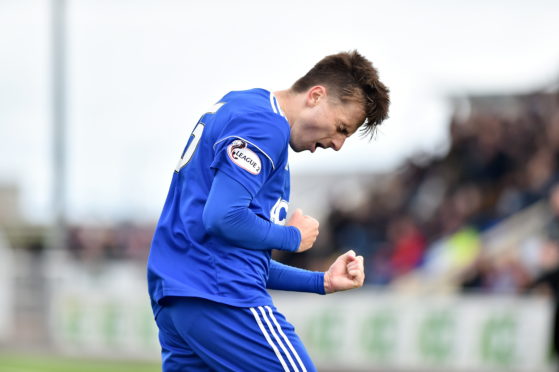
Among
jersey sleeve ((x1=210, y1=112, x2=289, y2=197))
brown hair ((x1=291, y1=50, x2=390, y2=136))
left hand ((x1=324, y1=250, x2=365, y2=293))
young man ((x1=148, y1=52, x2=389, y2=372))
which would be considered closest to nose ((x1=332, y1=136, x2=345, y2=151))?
young man ((x1=148, y1=52, x2=389, y2=372))

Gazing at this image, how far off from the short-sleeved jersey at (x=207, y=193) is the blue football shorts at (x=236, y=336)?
0.06 m

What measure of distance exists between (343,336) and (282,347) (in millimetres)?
10518

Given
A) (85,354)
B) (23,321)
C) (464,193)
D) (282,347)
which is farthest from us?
(23,321)

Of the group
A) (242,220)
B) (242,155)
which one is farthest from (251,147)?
(242,220)

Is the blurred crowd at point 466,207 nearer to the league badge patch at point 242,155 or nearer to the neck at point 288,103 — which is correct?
the neck at point 288,103

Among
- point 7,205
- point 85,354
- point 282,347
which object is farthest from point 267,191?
point 7,205

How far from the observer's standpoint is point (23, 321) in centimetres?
1936

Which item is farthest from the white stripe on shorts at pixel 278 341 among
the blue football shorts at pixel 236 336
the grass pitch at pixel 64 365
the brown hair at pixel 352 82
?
the grass pitch at pixel 64 365

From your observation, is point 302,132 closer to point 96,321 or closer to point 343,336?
point 343,336

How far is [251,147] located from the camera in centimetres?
423

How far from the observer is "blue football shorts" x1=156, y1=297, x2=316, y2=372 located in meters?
4.38

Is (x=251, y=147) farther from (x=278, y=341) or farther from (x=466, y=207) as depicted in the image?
(x=466, y=207)

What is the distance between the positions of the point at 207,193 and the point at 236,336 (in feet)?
1.87

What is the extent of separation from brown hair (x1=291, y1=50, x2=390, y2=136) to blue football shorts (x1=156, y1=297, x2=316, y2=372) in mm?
894
